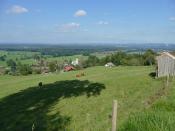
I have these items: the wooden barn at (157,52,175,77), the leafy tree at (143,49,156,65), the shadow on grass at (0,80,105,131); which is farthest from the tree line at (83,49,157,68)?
the shadow on grass at (0,80,105,131)

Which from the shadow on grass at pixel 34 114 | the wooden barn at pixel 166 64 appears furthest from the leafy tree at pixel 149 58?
the shadow on grass at pixel 34 114

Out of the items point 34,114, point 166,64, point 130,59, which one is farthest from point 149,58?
point 34,114

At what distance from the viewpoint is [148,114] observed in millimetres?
10336

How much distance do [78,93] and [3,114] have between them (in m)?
8.36

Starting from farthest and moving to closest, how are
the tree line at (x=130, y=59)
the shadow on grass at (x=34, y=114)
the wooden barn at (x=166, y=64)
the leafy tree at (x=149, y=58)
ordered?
1. the tree line at (x=130, y=59)
2. the leafy tree at (x=149, y=58)
3. the wooden barn at (x=166, y=64)
4. the shadow on grass at (x=34, y=114)

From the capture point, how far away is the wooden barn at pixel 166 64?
Result: 37.2m

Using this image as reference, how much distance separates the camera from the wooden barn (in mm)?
37219

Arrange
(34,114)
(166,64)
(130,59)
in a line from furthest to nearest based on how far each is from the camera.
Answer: (130,59), (166,64), (34,114)

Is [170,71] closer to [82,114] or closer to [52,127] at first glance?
→ [82,114]

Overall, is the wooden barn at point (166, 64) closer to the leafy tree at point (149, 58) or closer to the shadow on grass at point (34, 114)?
the shadow on grass at point (34, 114)

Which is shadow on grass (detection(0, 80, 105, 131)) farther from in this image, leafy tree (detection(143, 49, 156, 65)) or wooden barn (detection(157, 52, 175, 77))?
leafy tree (detection(143, 49, 156, 65))

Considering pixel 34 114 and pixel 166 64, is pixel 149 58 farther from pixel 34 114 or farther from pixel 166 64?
pixel 34 114

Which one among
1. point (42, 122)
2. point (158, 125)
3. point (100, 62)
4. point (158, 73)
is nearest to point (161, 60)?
point (158, 73)

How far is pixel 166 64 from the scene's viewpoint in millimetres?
38344
